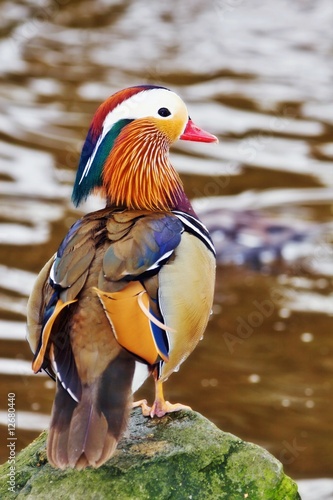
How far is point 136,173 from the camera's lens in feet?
14.1

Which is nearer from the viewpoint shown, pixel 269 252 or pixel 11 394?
pixel 11 394

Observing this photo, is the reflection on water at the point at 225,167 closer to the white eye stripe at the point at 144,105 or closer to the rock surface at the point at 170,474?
the rock surface at the point at 170,474

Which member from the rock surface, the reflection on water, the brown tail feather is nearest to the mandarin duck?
the brown tail feather

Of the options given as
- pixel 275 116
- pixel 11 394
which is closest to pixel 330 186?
pixel 275 116

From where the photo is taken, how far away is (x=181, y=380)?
6797 mm

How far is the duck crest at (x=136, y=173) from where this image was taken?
4.27 meters

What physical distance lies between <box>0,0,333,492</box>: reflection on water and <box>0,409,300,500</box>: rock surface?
2092 mm

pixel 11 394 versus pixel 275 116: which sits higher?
pixel 275 116

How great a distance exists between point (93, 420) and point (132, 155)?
3.86ft

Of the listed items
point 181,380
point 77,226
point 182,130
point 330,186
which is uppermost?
point 182,130

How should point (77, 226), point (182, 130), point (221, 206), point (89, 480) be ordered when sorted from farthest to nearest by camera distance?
point (221, 206), point (182, 130), point (77, 226), point (89, 480)

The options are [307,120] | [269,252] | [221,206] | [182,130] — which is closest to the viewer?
[182,130]

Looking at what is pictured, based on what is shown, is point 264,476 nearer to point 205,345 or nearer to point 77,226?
point 77,226

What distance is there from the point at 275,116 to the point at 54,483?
764 centimetres
